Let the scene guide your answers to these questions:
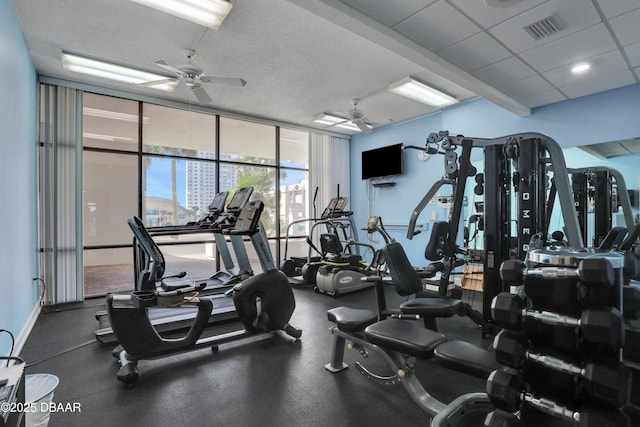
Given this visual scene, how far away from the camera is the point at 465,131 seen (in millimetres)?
5348

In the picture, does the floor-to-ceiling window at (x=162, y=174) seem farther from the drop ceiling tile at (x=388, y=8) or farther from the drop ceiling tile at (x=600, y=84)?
the drop ceiling tile at (x=600, y=84)

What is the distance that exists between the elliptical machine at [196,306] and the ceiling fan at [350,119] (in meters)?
2.90

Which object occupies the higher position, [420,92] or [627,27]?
[420,92]

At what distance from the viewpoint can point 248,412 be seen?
2.01 meters

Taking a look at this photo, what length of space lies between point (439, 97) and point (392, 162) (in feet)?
5.73

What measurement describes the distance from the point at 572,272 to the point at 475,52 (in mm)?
3000

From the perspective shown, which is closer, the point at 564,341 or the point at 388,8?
the point at 564,341

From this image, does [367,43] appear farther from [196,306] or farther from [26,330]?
[26,330]

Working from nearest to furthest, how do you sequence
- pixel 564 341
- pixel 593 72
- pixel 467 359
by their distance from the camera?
1. pixel 564 341
2. pixel 467 359
3. pixel 593 72

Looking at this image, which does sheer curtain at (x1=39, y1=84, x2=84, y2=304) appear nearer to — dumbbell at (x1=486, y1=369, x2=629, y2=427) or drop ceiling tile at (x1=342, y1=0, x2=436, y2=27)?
drop ceiling tile at (x1=342, y1=0, x2=436, y2=27)

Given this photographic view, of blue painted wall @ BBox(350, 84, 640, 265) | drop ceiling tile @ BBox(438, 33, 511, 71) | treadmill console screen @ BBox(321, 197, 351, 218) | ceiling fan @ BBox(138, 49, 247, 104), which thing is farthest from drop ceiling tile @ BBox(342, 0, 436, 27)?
treadmill console screen @ BBox(321, 197, 351, 218)

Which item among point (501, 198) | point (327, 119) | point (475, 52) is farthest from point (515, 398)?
point (327, 119)

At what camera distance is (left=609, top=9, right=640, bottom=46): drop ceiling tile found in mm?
2661

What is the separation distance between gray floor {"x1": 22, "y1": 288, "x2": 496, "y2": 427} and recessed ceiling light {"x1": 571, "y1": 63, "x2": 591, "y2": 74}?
127 inches
